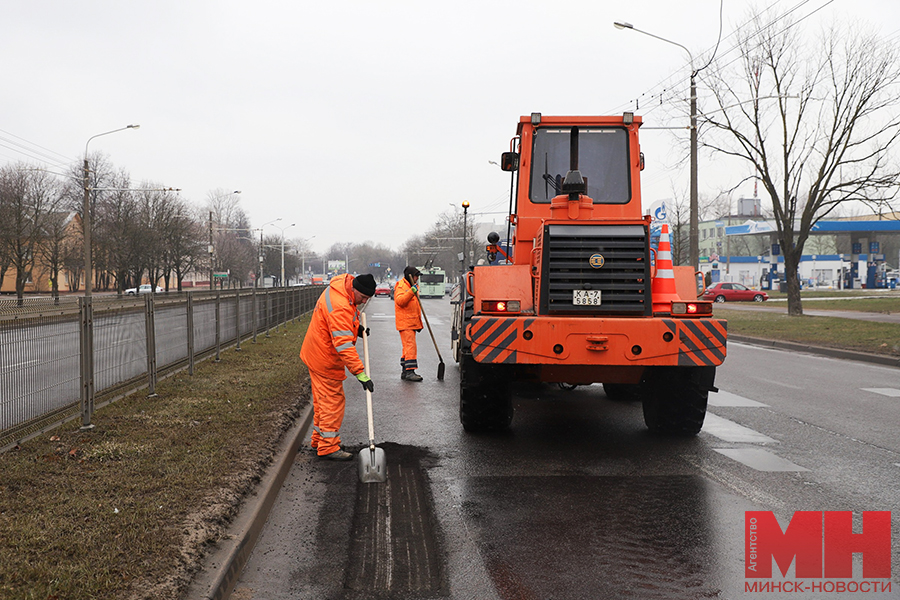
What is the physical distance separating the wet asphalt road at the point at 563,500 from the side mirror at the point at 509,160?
288cm

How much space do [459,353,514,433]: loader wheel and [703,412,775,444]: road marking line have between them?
7.24ft

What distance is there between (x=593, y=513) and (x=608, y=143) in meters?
4.50

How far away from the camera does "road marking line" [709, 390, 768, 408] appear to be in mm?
9609

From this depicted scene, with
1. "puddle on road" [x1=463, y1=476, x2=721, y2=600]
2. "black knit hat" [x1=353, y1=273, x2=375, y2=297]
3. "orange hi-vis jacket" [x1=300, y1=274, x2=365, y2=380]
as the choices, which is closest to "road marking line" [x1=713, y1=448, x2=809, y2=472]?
"puddle on road" [x1=463, y1=476, x2=721, y2=600]

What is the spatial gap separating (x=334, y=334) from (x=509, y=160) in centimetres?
316

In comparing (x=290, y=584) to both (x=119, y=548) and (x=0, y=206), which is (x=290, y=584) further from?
(x=0, y=206)

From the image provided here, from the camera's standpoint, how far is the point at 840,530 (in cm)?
471

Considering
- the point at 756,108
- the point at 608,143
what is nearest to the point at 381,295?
the point at 756,108

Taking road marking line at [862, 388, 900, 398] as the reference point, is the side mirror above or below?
above

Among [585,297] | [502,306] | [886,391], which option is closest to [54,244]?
[502,306]

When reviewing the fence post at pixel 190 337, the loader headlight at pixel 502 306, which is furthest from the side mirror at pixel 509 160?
the fence post at pixel 190 337

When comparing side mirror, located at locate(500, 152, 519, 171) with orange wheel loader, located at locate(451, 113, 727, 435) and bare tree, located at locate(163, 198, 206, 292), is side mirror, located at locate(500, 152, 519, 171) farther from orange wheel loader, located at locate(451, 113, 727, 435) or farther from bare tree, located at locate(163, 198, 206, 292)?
bare tree, located at locate(163, 198, 206, 292)

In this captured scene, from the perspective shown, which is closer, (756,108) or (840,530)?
(840,530)

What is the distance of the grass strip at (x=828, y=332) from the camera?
16562 millimetres
